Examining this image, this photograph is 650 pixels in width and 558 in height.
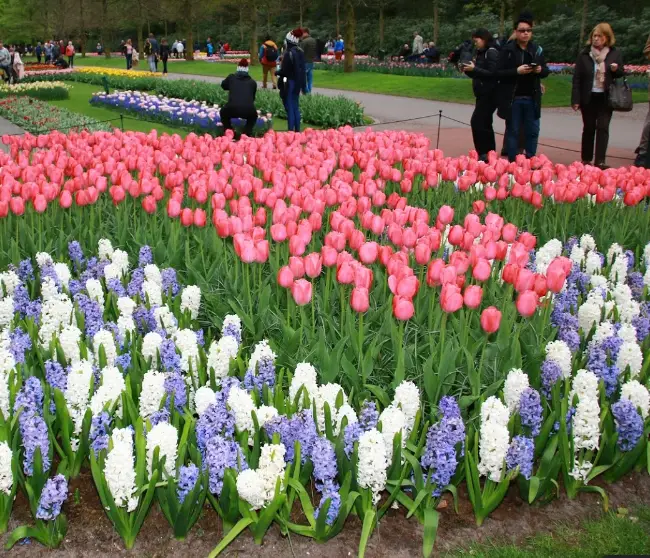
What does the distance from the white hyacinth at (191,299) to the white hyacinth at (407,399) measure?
1442 millimetres

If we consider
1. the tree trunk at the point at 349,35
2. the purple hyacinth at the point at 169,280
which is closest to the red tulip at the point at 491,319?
the purple hyacinth at the point at 169,280

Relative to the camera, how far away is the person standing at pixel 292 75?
535 inches

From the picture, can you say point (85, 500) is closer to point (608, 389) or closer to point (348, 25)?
point (608, 389)

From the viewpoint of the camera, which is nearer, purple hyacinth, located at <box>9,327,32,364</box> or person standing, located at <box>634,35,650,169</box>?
purple hyacinth, located at <box>9,327,32,364</box>

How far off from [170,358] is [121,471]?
2.64 feet

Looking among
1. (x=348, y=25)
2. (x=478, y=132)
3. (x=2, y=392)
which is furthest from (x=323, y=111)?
(x=348, y=25)

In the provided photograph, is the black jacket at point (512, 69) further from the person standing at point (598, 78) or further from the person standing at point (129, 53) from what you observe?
the person standing at point (129, 53)

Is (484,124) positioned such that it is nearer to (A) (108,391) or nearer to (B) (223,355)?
(B) (223,355)

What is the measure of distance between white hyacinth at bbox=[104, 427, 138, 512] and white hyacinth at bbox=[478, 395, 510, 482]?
1.29 m

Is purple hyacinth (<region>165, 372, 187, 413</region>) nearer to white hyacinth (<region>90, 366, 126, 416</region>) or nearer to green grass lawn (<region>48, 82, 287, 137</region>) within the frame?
white hyacinth (<region>90, 366, 126, 416</region>)

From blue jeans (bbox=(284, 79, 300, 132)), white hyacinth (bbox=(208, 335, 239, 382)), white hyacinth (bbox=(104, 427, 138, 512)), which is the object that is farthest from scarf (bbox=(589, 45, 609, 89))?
white hyacinth (bbox=(104, 427, 138, 512))

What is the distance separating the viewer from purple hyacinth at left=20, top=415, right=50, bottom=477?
2.92m

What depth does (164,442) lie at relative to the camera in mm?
2895

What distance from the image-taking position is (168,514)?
293cm
